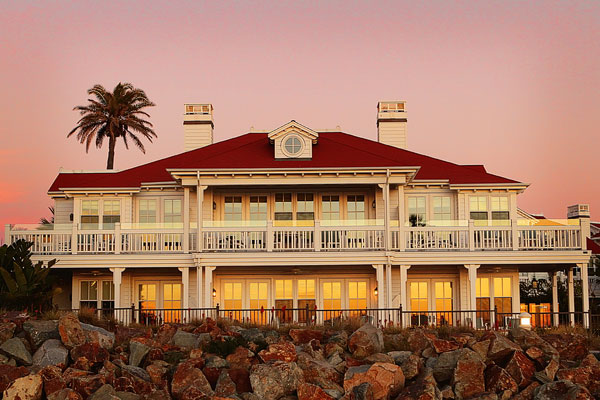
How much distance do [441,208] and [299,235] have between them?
21.8 feet

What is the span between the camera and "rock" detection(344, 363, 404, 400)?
18281 mm

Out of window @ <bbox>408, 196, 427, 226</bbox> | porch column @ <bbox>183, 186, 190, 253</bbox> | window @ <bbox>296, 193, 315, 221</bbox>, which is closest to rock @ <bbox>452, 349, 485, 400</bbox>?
window @ <bbox>408, 196, 427, 226</bbox>

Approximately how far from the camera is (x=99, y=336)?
20.3 metres

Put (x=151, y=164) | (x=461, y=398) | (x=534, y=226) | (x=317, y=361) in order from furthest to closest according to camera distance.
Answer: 1. (x=151, y=164)
2. (x=534, y=226)
3. (x=317, y=361)
4. (x=461, y=398)

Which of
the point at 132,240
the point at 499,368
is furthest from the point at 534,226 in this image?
the point at 132,240

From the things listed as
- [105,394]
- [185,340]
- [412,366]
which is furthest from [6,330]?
[412,366]

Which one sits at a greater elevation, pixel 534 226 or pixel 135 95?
Answer: pixel 135 95

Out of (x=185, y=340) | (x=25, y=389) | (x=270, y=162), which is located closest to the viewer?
(x=25, y=389)

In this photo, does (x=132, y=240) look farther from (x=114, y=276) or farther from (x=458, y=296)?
(x=458, y=296)

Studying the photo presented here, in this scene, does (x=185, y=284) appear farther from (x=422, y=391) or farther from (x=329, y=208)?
(x=422, y=391)

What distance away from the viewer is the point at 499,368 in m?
19.0

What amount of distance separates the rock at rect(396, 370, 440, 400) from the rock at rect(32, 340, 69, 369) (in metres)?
8.21

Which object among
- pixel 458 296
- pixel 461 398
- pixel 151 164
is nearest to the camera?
pixel 461 398

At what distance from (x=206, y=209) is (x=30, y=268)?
807 centimetres
